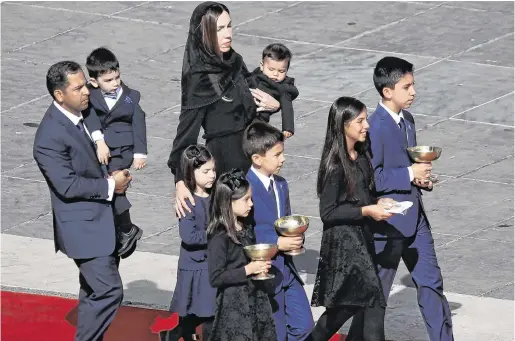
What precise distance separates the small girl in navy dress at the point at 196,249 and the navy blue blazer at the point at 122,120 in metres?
1.02

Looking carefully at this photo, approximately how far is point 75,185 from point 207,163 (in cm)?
83

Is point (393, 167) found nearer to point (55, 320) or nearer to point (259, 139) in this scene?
point (259, 139)

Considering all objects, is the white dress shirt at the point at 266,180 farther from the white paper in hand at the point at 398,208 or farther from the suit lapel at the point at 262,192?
the white paper in hand at the point at 398,208

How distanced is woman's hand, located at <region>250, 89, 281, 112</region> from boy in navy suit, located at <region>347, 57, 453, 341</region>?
705 millimetres

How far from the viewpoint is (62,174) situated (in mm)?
9477

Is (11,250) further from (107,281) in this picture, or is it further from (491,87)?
(491,87)

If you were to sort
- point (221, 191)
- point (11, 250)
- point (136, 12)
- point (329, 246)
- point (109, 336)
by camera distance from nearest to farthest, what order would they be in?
point (221, 191), point (329, 246), point (109, 336), point (11, 250), point (136, 12)

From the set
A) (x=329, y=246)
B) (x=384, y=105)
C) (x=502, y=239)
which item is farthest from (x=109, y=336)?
(x=502, y=239)

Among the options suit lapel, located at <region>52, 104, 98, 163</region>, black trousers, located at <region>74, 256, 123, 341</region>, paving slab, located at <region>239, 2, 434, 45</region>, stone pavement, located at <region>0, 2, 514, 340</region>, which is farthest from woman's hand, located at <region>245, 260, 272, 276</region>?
paving slab, located at <region>239, 2, 434, 45</region>

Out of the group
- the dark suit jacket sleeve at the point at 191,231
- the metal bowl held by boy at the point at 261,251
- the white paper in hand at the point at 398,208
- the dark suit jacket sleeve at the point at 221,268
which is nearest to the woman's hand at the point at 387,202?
the white paper in hand at the point at 398,208

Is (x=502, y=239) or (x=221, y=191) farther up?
(x=221, y=191)

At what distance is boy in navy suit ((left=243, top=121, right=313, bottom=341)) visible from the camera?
30.8ft

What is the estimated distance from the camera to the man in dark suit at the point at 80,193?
31.2 ft

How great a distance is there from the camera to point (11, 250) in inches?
486
